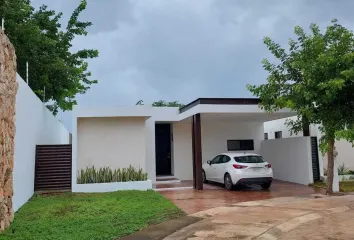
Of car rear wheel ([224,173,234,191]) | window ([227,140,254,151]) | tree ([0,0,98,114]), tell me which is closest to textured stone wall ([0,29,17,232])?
tree ([0,0,98,114])

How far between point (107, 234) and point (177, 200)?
4131 mm

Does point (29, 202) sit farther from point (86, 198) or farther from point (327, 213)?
point (327, 213)

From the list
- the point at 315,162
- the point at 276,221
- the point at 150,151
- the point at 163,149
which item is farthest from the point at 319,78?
the point at 163,149

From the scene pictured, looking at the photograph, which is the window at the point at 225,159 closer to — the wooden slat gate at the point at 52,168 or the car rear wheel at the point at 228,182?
the car rear wheel at the point at 228,182

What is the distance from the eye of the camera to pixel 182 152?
50.5 feet

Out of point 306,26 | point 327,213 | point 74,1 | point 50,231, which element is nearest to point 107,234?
point 50,231

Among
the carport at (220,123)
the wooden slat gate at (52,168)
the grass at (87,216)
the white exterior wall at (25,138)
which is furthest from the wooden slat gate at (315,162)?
the white exterior wall at (25,138)

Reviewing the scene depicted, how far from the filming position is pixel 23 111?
26.6 ft

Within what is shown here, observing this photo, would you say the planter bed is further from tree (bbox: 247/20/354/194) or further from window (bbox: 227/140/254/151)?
window (bbox: 227/140/254/151)

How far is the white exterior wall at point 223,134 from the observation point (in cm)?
1578

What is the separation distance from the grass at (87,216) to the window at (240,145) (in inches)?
287

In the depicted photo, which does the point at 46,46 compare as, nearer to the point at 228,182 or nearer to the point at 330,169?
the point at 228,182

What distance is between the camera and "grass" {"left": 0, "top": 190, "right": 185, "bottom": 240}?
18.2ft

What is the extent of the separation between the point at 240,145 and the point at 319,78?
6.97 meters
